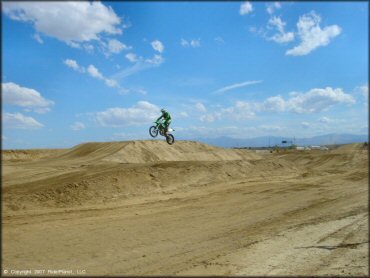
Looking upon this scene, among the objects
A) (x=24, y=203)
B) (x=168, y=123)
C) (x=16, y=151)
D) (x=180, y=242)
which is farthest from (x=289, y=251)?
(x=16, y=151)

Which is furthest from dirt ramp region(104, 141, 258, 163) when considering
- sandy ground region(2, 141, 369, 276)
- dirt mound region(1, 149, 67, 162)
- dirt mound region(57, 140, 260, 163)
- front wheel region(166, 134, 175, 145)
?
dirt mound region(1, 149, 67, 162)

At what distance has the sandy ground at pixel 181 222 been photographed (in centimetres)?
927

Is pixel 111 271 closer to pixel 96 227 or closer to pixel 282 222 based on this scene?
pixel 96 227

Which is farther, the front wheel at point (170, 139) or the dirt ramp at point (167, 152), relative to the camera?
the dirt ramp at point (167, 152)

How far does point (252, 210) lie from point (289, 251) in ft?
18.2

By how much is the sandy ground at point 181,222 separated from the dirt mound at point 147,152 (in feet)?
9.98

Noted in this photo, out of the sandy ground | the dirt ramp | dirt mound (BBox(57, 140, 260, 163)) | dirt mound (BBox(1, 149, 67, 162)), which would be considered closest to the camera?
the sandy ground

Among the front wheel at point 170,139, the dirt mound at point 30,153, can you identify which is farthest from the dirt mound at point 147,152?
the dirt mound at point 30,153

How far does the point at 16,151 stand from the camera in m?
41.4

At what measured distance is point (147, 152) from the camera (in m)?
31.8

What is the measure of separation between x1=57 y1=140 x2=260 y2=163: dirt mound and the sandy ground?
9.98 ft

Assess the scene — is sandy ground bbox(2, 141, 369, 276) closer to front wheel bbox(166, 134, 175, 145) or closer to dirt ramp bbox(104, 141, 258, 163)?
front wheel bbox(166, 134, 175, 145)

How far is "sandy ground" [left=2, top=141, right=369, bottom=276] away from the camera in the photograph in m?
9.27

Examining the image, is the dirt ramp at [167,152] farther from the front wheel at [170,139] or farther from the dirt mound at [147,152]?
the front wheel at [170,139]
